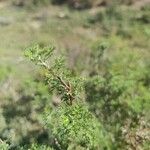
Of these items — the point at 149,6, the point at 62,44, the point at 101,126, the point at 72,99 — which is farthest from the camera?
the point at 149,6

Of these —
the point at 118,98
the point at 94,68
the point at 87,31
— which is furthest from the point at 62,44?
the point at 118,98

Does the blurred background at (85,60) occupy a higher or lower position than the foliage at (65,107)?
lower

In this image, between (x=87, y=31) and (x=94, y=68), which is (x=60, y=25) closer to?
(x=87, y=31)

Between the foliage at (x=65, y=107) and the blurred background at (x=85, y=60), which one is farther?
the blurred background at (x=85, y=60)

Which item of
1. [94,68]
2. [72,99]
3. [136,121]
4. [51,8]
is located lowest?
[51,8]

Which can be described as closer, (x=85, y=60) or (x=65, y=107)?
(x=65, y=107)

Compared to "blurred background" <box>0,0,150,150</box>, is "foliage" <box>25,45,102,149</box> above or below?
above

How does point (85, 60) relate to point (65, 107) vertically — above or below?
below

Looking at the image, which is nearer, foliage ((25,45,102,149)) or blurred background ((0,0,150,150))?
foliage ((25,45,102,149))
